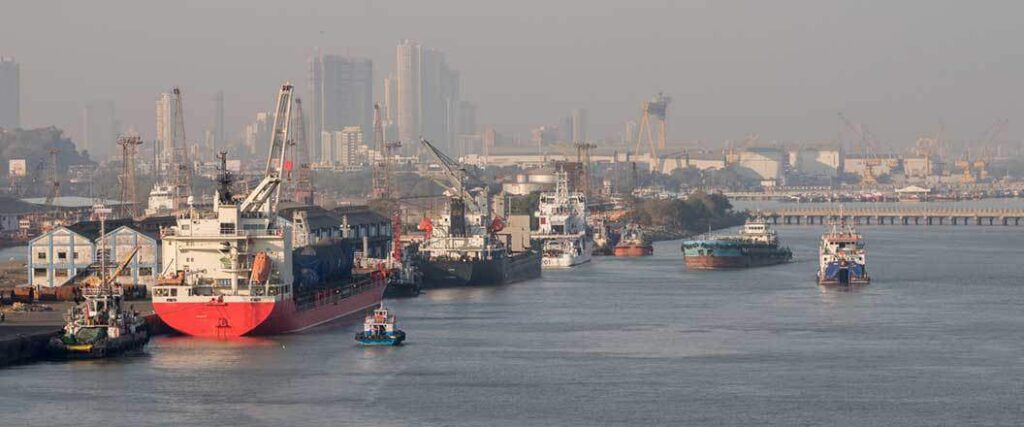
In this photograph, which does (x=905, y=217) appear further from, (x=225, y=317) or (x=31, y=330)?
(x=31, y=330)

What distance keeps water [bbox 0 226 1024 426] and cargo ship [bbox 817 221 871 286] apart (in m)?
4.31

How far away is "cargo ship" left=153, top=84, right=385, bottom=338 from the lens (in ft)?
109

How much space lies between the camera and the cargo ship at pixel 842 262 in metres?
49.3

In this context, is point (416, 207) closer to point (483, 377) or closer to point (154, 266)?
point (154, 266)

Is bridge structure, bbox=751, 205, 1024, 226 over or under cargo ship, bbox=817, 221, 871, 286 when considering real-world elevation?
over

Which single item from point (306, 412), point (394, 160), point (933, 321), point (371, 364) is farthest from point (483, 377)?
point (394, 160)

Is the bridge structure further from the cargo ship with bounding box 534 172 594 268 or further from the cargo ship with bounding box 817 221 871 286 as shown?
the cargo ship with bounding box 817 221 871 286

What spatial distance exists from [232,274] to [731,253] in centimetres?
3026

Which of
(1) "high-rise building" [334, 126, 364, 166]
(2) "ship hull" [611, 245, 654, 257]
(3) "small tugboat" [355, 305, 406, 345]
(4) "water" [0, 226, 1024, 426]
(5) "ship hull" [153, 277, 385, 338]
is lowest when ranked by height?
(4) "water" [0, 226, 1024, 426]

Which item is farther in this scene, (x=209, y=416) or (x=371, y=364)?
(x=371, y=364)

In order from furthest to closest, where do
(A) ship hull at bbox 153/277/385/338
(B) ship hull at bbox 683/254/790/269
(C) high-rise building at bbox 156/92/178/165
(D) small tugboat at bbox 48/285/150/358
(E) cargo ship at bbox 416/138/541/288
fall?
1. (C) high-rise building at bbox 156/92/178/165
2. (B) ship hull at bbox 683/254/790/269
3. (E) cargo ship at bbox 416/138/541/288
4. (A) ship hull at bbox 153/277/385/338
5. (D) small tugboat at bbox 48/285/150/358

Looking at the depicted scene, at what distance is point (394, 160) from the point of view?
158 meters

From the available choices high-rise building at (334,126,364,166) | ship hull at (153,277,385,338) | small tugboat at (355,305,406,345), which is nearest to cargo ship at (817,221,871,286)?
small tugboat at (355,305,406,345)

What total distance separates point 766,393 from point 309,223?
24251 millimetres
